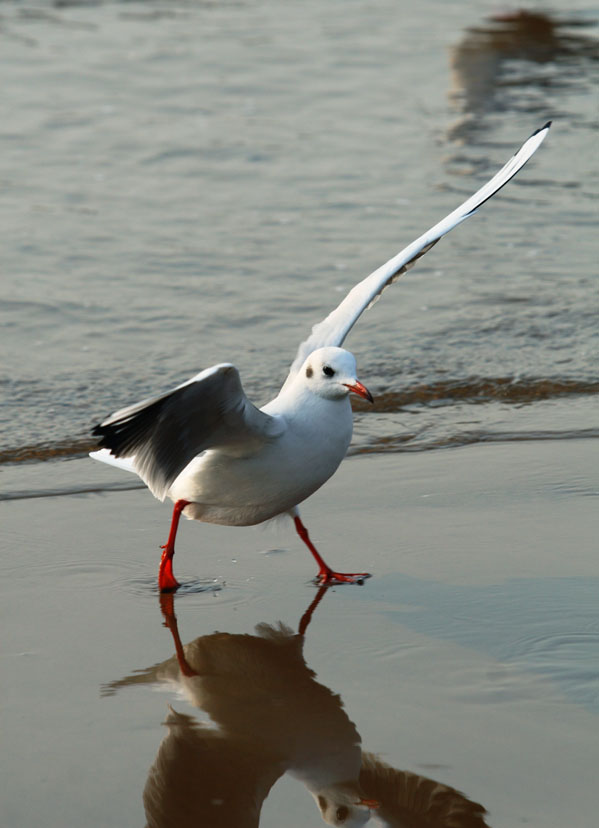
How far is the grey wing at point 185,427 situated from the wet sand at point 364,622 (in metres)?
0.61

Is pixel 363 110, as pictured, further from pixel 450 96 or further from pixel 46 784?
pixel 46 784

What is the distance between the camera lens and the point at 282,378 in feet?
26.4

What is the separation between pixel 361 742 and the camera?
4.01 m

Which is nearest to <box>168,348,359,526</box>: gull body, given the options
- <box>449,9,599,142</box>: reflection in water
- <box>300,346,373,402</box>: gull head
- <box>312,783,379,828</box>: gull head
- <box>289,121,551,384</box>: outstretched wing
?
<box>300,346,373,402</box>: gull head

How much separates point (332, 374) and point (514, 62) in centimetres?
1330

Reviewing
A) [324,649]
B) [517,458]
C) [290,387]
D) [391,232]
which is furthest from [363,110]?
[324,649]

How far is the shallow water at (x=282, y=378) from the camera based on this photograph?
4000 millimetres

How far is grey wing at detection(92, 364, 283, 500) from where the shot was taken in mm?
4348

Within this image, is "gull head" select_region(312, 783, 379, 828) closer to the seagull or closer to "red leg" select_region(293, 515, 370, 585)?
the seagull

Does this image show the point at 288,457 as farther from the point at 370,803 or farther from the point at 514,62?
the point at 514,62

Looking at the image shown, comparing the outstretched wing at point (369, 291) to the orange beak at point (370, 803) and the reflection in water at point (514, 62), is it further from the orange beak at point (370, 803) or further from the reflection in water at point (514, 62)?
the reflection in water at point (514, 62)

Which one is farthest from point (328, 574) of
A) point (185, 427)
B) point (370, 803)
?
point (370, 803)

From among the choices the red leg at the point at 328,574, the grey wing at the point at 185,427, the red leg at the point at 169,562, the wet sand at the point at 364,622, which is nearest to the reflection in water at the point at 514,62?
the wet sand at the point at 364,622

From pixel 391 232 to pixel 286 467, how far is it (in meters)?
5.94
